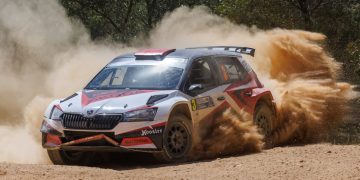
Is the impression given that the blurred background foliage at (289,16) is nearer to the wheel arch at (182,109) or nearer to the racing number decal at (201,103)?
the racing number decal at (201,103)

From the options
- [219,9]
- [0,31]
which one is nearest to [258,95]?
[0,31]

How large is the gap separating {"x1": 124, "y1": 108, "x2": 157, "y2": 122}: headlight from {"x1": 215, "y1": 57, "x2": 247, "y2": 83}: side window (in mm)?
2076

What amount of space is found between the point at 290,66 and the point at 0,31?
925cm

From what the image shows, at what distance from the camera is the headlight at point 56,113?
9398 mm

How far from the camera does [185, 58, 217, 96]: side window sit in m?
10.1

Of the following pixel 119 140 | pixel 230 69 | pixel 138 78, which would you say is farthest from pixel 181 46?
pixel 119 140

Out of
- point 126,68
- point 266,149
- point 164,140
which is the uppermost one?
point 126,68

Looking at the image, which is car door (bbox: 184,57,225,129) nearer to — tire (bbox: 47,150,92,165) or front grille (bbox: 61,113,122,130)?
front grille (bbox: 61,113,122,130)

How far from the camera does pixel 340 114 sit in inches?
525

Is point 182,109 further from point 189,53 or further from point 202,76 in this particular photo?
point 189,53

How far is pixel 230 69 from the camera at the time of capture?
36.9ft

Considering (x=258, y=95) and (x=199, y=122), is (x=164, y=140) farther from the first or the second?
(x=258, y=95)

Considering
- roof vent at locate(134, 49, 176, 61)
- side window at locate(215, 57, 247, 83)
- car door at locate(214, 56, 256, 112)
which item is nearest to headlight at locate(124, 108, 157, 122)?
roof vent at locate(134, 49, 176, 61)

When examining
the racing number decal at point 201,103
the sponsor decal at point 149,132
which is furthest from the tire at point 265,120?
the sponsor decal at point 149,132
